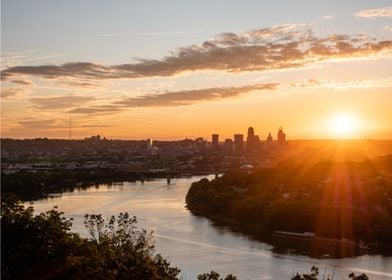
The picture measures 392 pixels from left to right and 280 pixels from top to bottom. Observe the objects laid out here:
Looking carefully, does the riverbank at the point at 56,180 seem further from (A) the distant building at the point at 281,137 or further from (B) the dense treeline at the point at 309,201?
(A) the distant building at the point at 281,137

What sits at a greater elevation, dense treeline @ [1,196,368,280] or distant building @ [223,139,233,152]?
distant building @ [223,139,233,152]

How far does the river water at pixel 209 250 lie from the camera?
10.4 m

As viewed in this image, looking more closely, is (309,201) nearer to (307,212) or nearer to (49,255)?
(307,212)

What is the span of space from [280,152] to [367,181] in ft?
141

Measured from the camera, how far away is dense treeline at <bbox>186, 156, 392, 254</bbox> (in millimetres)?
14672

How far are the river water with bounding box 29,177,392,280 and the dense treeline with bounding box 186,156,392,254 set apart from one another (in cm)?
100

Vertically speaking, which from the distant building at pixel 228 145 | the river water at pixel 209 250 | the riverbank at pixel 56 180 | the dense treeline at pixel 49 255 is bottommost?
the river water at pixel 209 250

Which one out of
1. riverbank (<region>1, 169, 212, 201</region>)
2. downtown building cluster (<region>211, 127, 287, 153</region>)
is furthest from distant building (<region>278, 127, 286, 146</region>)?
riverbank (<region>1, 169, 212, 201</region>)

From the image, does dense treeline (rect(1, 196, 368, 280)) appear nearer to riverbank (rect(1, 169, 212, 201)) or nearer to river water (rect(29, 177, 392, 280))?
river water (rect(29, 177, 392, 280))

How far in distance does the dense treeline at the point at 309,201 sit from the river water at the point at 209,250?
996mm

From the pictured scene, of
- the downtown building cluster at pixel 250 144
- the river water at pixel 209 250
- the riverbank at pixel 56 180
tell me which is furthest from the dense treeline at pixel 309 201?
the downtown building cluster at pixel 250 144

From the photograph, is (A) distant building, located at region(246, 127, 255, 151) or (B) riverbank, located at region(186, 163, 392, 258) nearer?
(B) riverbank, located at region(186, 163, 392, 258)

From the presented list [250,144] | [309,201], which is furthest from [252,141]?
[309,201]

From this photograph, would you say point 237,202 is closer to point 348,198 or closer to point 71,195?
point 348,198
